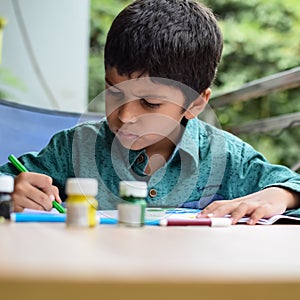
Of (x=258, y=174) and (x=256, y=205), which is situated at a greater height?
(x=258, y=174)

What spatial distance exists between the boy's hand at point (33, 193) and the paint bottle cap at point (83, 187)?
0.22 metres

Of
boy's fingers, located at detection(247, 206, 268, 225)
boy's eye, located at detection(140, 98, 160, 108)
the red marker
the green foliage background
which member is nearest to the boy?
boy's eye, located at detection(140, 98, 160, 108)

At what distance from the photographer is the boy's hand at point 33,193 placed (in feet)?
2.77

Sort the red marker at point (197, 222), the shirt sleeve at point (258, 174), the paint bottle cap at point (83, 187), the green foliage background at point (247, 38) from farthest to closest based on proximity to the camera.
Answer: the green foliage background at point (247, 38), the shirt sleeve at point (258, 174), the red marker at point (197, 222), the paint bottle cap at point (83, 187)

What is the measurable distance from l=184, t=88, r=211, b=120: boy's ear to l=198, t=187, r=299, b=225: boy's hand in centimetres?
34

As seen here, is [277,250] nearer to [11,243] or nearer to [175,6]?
[11,243]

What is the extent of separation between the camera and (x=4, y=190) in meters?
0.67

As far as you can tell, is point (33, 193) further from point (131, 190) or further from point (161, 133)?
point (161, 133)

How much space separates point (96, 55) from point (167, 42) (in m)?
4.18

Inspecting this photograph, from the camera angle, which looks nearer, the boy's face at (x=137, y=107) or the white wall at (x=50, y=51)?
the boy's face at (x=137, y=107)

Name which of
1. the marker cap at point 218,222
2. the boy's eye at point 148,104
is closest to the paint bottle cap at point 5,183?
the marker cap at point 218,222

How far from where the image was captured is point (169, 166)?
1.23 meters

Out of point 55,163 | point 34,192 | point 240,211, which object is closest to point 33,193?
point 34,192

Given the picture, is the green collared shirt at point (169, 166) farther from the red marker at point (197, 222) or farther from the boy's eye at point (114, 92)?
the red marker at point (197, 222)
